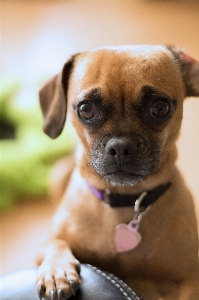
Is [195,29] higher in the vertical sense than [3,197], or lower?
higher

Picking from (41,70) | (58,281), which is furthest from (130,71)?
(41,70)

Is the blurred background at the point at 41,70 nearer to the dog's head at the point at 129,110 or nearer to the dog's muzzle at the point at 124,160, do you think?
the dog's head at the point at 129,110

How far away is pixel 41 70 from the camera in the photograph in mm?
2664

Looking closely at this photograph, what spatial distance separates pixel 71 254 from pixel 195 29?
219cm

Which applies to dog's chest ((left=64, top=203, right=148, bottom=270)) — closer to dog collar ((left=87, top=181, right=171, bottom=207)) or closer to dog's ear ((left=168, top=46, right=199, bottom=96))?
dog collar ((left=87, top=181, right=171, bottom=207))

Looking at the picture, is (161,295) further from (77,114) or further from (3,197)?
(3,197)

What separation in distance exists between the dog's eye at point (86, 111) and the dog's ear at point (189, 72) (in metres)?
0.31

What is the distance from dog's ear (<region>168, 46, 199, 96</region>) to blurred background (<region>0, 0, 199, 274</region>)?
1.81 ft

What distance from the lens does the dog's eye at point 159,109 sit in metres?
1.20

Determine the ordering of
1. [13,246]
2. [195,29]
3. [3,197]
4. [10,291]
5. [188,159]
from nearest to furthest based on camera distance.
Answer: [10,291]
[13,246]
[3,197]
[188,159]
[195,29]

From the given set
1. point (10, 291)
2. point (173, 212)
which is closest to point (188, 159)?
point (173, 212)

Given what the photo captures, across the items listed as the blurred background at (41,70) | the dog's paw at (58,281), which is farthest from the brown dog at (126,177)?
the blurred background at (41,70)

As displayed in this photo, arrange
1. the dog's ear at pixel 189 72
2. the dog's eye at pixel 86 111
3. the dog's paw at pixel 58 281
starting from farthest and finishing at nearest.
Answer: the dog's ear at pixel 189 72, the dog's eye at pixel 86 111, the dog's paw at pixel 58 281

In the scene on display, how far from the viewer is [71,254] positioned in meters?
1.31
